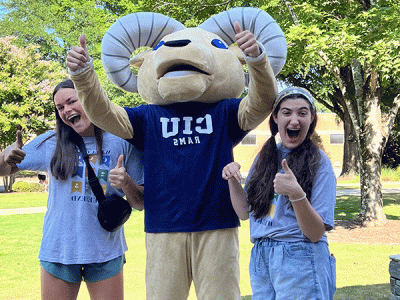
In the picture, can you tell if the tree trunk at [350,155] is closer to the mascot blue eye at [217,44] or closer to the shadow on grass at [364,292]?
the shadow on grass at [364,292]

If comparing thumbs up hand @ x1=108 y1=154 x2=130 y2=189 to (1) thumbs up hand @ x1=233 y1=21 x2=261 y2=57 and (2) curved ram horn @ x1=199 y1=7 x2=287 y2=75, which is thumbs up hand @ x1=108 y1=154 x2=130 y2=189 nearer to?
(1) thumbs up hand @ x1=233 y1=21 x2=261 y2=57

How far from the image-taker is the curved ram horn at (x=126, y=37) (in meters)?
3.12

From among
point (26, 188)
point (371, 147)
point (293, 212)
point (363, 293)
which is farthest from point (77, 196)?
point (26, 188)

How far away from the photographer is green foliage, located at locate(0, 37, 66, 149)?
18.5m

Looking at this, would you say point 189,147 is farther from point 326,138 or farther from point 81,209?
point 326,138

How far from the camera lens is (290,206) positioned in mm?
2314

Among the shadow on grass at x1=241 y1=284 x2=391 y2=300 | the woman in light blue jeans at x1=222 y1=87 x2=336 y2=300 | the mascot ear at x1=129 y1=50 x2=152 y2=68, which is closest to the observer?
the woman in light blue jeans at x1=222 y1=87 x2=336 y2=300

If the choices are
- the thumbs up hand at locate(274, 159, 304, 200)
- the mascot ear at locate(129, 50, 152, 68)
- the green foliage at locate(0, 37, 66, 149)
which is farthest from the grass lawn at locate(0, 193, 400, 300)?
the green foliage at locate(0, 37, 66, 149)

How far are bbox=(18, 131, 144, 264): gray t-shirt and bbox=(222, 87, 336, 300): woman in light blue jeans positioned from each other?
825mm

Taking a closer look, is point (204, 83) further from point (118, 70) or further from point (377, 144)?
point (377, 144)

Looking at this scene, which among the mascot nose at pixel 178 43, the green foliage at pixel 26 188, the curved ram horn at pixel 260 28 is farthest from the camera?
the green foliage at pixel 26 188

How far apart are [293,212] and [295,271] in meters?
0.29

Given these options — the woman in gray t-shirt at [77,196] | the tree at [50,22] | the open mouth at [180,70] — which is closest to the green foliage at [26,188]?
the tree at [50,22]

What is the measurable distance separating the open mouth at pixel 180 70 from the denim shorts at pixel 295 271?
3.39ft
